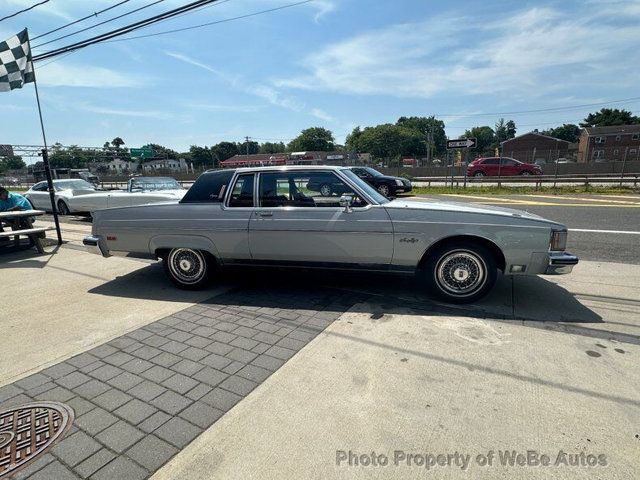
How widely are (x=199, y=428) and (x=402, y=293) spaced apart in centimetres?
284

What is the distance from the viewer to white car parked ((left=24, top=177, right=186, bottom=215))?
32.6 feet

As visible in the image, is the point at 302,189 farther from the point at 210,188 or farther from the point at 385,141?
the point at 385,141

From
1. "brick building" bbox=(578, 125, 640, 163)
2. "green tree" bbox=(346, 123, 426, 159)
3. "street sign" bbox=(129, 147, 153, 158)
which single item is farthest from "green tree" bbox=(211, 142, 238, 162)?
"brick building" bbox=(578, 125, 640, 163)

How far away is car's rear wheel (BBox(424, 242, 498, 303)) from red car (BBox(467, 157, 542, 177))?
75.7 feet

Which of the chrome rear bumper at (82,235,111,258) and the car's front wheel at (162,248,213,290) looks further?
the chrome rear bumper at (82,235,111,258)

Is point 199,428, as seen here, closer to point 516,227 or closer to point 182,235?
point 182,235

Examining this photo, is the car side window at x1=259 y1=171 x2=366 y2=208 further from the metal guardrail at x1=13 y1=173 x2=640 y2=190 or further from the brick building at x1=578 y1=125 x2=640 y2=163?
the brick building at x1=578 y1=125 x2=640 y2=163

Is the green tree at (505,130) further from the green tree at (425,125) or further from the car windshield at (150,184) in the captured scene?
the car windshield at (150,184)

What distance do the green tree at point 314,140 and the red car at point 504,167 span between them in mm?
88898

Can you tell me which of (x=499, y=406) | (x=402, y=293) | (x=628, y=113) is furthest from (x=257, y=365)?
(x=628, y=113)

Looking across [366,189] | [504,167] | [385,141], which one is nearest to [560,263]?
[366,189]

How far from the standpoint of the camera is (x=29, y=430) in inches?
87.5

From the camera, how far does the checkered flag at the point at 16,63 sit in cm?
720

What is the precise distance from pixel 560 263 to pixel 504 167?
79.2 feet
